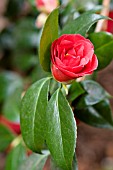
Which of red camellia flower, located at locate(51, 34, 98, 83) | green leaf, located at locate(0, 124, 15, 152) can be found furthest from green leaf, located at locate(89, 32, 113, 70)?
green leaf, located at locate(0, 124, 15, 152)

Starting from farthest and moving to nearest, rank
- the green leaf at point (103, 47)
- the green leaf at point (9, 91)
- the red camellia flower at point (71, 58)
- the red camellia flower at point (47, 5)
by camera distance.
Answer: the green leaf at point (9, 91)
the red camellia flower at point (47, 5)
the green leaf at point (103, 47)
the red camellia flower at point (71, 58)

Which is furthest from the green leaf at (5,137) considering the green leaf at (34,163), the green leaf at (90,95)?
the green leaf at (90,95)

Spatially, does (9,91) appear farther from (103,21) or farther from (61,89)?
(61,89)

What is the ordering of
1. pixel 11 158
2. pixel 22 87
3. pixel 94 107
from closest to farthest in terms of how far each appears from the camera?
pixel 94 107
pixel 11 158
pixel 22 87

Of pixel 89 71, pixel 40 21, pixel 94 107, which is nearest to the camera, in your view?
pixel 89 71

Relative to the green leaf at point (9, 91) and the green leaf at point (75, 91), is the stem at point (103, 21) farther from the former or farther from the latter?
the green leaf at point (9, 91)

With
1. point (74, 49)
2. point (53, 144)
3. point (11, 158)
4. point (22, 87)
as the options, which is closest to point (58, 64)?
point (74, 49)

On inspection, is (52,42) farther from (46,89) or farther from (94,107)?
(94,107)

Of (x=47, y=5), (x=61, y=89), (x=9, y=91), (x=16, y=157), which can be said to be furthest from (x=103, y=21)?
(x=9, y=91)
